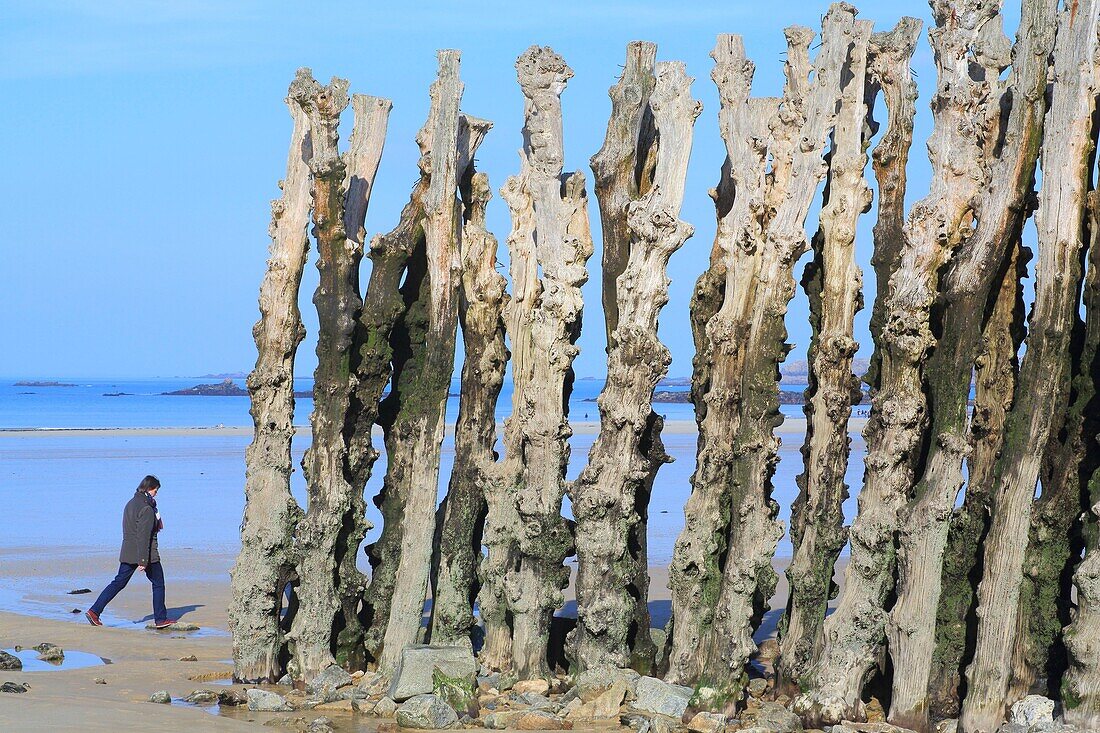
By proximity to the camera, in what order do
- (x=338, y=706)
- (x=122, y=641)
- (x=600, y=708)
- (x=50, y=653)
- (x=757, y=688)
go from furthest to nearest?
1. (x=122, y=641)
2. (x=50, y=653)
3. (x=757, y=688)
4. (x=338, y=706)
5. (x=600, y=708)

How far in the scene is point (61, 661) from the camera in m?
12.4

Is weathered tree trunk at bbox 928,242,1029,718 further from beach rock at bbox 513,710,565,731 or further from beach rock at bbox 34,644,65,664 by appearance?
beach rock at bbox 34,644,65,664

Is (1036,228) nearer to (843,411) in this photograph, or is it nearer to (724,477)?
(843,411)

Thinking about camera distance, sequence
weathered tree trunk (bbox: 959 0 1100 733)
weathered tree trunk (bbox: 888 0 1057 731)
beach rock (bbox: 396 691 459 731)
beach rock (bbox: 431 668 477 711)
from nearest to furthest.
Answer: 1. weathered tree trunk (bbox: 959 0 1100 733)
2. weathered tree trunk (bbox: 888 0 1057 731)
3. beach rock (bbox: 396 691 459 731)
4. beach rock (bbox: 431 668 477 711)

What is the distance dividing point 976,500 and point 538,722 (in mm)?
3471

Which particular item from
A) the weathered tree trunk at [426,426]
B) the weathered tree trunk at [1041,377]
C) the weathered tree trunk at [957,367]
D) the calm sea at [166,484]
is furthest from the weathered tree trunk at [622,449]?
the calm sea at [166,484]

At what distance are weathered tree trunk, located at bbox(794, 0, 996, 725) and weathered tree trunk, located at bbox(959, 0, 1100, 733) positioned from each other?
0.65 meters

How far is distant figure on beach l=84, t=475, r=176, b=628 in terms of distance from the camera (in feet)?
46.9

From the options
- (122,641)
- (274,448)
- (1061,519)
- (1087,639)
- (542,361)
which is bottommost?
(122,641)

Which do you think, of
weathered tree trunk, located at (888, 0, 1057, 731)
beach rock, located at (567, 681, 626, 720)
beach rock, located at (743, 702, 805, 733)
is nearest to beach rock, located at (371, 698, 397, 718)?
beach rock, located at (567, 681, 626, 720)

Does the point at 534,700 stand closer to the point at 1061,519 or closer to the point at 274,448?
the point at 274,448

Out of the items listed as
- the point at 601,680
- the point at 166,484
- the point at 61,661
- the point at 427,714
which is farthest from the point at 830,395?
the point at 166,484

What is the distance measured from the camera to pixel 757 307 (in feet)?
36.2

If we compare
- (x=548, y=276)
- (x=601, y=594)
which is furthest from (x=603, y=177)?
(x=601, y=594)
